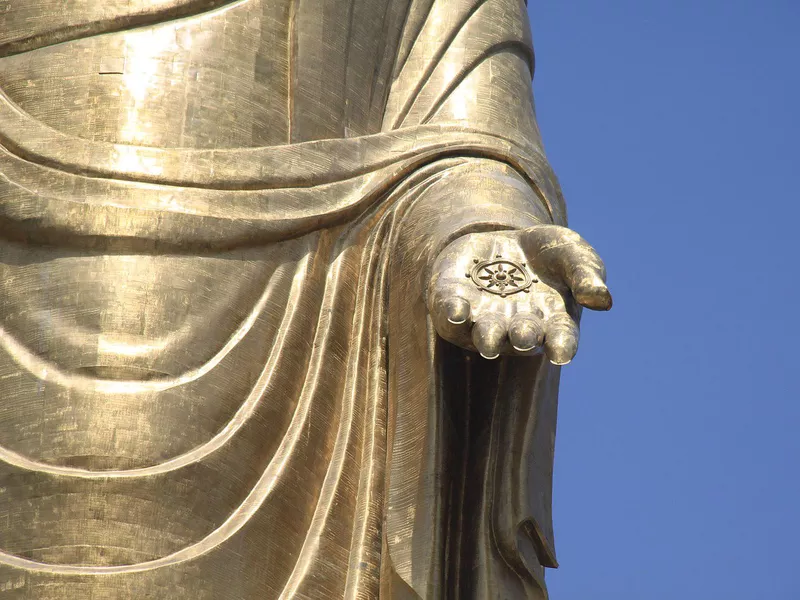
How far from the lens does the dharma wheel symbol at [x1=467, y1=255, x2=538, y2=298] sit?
600 centimetres

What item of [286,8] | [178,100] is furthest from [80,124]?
[286,8]

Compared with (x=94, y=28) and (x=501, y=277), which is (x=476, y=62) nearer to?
(x=94, y=28)

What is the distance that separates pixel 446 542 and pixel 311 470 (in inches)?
20.9

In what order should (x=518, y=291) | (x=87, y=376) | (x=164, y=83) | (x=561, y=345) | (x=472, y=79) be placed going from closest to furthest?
(x=561, y=345), (x=518, y=291), (x=87, y=376), (x=164, y=83), (x=472, y=79)

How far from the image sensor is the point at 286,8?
23.4ft

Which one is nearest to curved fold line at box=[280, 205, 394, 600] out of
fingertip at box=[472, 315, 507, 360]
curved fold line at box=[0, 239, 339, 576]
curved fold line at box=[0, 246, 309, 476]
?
curved fold line at box=[0, 239, 339, 576]

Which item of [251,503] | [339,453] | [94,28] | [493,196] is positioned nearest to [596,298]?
[493,196]

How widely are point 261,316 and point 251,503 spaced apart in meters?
0.65

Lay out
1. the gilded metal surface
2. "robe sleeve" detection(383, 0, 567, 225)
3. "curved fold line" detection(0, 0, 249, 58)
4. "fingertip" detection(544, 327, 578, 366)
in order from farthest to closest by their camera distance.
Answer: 1. "robe sleeve" detection(383, 0, 567, 225)
2. "curved fold line" detection(0, 0, 249, 58)
3. the gilded metal surface
4. "fingertip" detection(544, 327, 578, 366)

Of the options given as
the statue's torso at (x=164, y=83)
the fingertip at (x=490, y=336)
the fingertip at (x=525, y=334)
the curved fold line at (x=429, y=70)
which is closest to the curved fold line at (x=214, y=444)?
the statue's torso at (x=164, y=83)

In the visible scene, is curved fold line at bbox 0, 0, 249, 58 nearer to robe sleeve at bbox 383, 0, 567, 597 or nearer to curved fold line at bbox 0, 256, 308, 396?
robe sleeve at bbox 383, 0, 567, 597

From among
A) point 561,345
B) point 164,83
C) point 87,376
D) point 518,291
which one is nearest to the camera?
point 561,345

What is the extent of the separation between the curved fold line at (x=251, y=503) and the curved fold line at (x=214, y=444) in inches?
5.1

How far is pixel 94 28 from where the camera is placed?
6.90 metres
